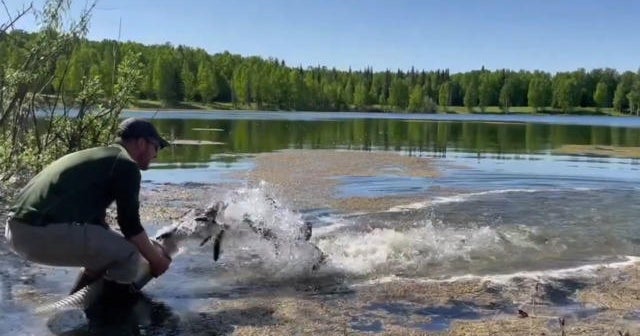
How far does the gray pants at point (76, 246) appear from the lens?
289 inches

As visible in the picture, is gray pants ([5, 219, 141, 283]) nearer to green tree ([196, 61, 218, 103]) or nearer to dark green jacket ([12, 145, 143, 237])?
dark green jacket ([12, 145, 143, 237])

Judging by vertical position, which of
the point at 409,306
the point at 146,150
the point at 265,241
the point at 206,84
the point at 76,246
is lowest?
the point at 409,306

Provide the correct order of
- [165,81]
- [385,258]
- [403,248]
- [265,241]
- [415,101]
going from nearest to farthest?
[265,241] < [385,258] < [403,248] < [165,81] < [415,101]

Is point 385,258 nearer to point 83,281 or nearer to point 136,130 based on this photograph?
point 83,281

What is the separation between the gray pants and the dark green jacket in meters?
0.11

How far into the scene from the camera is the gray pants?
7.33m

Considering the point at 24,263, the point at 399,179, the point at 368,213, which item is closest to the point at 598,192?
the point at 399,179

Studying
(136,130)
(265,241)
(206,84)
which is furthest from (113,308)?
(206,84)

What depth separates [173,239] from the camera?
9.56 meters

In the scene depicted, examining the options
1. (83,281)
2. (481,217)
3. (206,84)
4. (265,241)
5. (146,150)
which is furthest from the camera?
(206,84)

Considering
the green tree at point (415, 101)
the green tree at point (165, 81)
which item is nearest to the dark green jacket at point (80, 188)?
the green tree at point (165, 81)

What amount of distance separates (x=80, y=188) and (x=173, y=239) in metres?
2.43

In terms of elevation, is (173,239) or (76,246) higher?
(76,246)

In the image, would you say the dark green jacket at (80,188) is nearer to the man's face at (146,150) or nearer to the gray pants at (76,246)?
the gray pants at (76,246)
